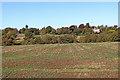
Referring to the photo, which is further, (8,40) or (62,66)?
(8,40)

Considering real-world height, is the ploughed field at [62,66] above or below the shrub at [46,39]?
below

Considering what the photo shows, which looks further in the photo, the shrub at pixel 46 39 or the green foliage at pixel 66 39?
the green foliage at pixel 66 39

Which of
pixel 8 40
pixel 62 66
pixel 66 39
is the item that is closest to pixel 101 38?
pixel 66 39

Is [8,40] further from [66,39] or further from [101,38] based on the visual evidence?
[101,38]

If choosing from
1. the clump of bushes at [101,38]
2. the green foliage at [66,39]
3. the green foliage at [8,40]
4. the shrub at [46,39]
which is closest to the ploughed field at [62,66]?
the green foliage at [8,40]

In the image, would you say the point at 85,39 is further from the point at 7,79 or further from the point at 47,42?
the point at 7,79

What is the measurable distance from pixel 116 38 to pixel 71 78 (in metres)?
59.7

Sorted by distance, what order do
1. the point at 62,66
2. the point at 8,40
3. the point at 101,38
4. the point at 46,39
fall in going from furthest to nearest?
1. the point at 101,38
2. the point at 46,39
3. the point at 8,40
4. the point at 62,66

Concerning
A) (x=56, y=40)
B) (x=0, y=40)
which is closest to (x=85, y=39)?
(x=56, y=40)

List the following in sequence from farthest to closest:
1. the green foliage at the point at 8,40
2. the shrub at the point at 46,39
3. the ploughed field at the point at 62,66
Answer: the shrub at the point at 46,39, the green foliage at the point at 8,40, the ploughed field at the point at 62,66

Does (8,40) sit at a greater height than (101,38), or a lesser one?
lesser

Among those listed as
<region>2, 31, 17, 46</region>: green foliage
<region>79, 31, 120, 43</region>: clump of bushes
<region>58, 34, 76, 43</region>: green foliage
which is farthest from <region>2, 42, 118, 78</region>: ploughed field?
<region>79, 31, 120, 43</region>: clump of bushes

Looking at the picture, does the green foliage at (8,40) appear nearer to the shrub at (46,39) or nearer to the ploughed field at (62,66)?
the shrub at (46,39)

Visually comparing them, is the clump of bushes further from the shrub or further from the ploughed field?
the ploughed field
